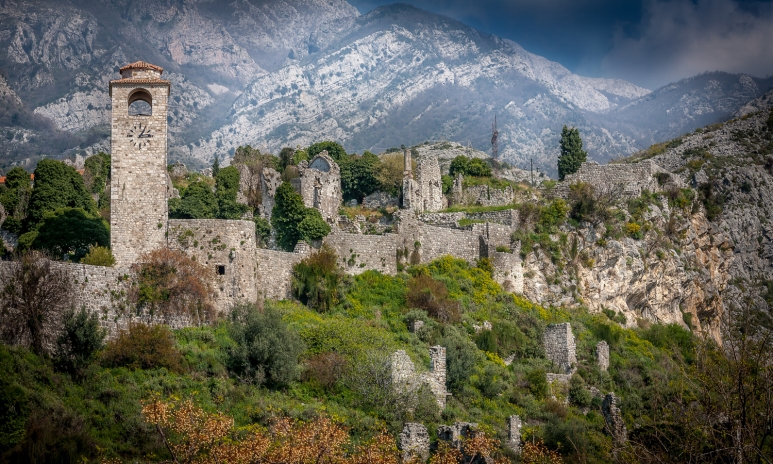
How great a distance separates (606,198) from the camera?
2181 inches

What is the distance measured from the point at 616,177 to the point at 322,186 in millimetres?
16149

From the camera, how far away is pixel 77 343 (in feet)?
113

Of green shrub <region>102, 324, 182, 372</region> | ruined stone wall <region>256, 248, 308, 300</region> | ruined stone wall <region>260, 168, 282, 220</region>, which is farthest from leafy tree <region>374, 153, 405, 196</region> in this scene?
green shrub <region>102, 324, 182, 372</region>

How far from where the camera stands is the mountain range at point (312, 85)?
96.8 meters

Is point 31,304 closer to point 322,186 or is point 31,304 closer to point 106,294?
point 106,294

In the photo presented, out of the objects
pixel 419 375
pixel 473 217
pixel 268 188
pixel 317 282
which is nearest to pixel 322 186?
pixel 268 188

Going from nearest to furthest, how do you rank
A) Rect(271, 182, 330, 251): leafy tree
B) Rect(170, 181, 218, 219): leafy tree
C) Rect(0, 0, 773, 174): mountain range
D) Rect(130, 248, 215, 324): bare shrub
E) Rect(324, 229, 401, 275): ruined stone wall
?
Rect(130, 248, 215, 324): bare shrub
Rect(324, 229, 401, 275): ruined stone wall
Rect(271, 182, 330, 251): leafy tree
Rect(170, 181, 218, 219): leafy tree
Rect(0, 0, 773, 174): mountain range

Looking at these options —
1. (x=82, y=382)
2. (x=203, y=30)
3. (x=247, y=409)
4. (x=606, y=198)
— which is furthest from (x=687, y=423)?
(x=203, y=30)

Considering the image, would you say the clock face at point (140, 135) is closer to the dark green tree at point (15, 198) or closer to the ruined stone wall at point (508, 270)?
the dark green tree at point (15, 198)

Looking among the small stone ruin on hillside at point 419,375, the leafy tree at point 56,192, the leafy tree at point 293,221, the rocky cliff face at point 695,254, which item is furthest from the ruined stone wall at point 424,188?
the small stone ruin on hillside at point 419,375

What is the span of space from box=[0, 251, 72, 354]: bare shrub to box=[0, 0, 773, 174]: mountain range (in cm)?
5134

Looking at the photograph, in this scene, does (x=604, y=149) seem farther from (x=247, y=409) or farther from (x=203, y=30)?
(x=247, y=409)

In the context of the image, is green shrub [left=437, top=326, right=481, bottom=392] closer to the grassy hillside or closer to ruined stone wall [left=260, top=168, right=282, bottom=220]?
the grassy hillside

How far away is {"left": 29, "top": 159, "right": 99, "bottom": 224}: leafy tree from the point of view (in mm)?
52812
